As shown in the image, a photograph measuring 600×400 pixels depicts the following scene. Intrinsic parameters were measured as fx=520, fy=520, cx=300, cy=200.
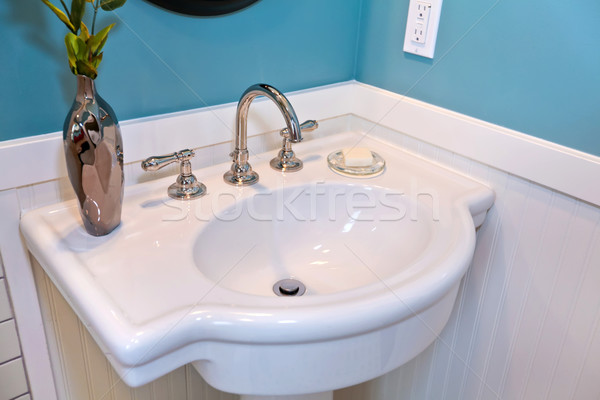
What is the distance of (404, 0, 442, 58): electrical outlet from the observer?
1.05 m

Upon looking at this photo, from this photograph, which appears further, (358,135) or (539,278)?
(358,135)

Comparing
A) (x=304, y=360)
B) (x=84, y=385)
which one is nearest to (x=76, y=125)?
(x=304, y=360)

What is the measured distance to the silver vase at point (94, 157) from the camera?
0.76m

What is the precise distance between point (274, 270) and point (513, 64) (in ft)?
1.92

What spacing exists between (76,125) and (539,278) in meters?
0.86

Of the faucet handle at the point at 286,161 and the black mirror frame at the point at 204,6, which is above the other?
the black mirror frame at the point at 204,6

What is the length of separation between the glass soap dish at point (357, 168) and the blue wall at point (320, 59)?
6.9 inches

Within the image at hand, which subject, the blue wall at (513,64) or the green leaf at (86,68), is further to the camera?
the blue wall at (513,64)

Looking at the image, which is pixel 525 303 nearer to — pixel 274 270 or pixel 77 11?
pixel 274 270

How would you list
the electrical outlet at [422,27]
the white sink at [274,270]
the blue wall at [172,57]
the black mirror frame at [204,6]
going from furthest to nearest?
the electrical outlet at [422,27] < the black mirror frame at [204,6] < the blue wall at [172,57] < the white sink at [274,270]

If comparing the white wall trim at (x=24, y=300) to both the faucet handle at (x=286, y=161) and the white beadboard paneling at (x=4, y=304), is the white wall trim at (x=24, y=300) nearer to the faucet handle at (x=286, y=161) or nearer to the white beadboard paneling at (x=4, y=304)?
the white beadboard paneling at (x=4, y=304)

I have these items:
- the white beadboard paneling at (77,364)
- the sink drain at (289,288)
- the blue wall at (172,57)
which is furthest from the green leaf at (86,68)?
the sink drain at (289,288)

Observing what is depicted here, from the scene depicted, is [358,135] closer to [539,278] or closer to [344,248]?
[344,248]

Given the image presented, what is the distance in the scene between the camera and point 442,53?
1065 millimetres
